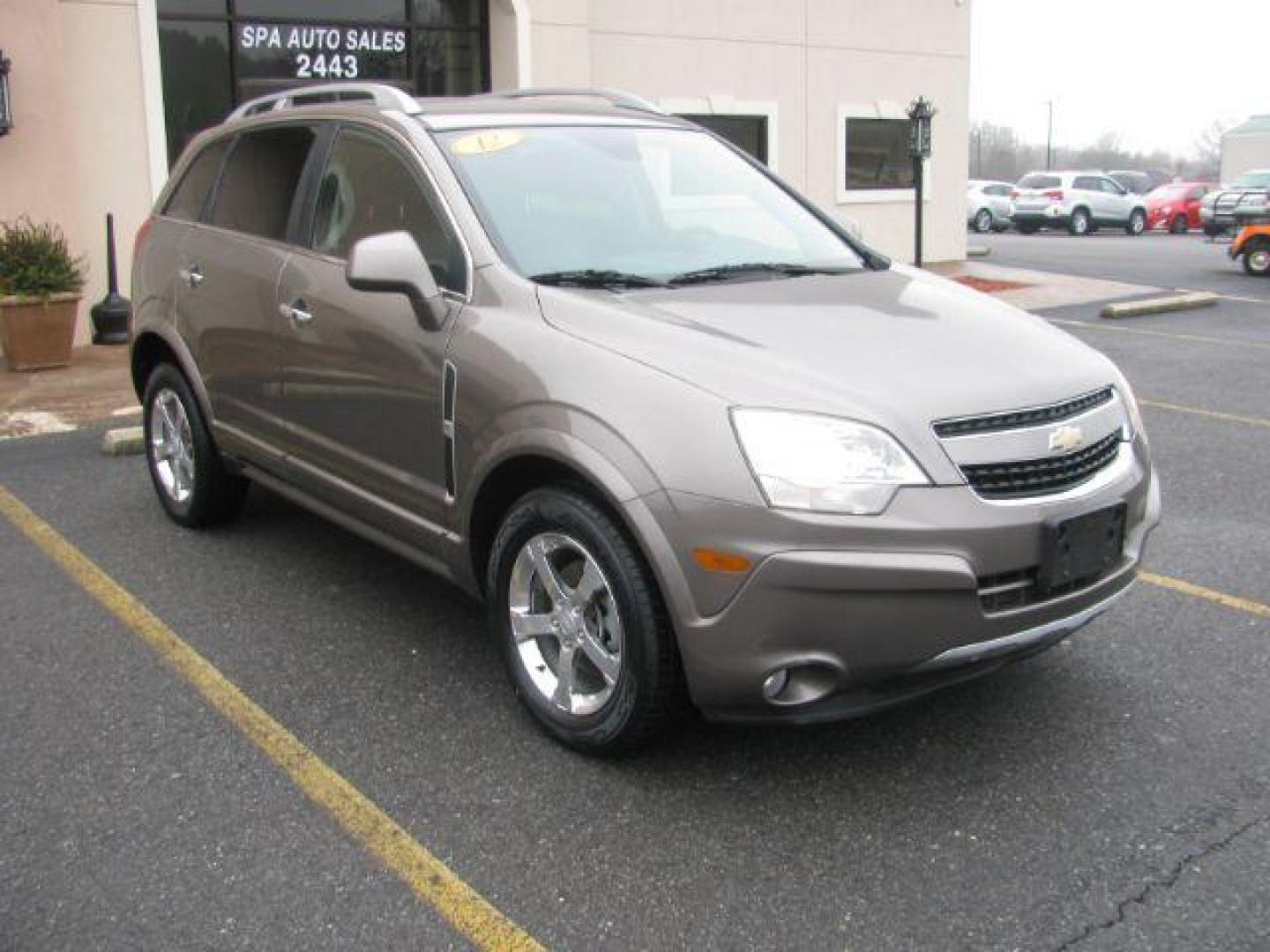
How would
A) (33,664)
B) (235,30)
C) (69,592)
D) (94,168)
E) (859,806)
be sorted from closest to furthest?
1. (859,806)
2. (33,664)
3. (69,592)
4. (94,168)
5. (235,30)

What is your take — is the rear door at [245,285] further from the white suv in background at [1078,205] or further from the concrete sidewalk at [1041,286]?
the white suv in background at [1078,205]

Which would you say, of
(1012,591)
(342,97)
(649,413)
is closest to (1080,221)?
(342,97)

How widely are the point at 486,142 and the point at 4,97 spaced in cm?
754

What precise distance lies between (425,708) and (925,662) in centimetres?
163

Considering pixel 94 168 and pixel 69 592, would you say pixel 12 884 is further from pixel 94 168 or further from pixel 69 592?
pixel 94 168

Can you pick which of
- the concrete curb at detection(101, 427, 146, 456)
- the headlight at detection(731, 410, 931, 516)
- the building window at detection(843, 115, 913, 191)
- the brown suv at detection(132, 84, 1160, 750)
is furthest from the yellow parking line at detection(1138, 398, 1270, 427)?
the building window at detection(843, 115, 913, 191)

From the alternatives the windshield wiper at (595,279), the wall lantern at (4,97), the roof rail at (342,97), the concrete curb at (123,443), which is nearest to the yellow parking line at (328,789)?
the windshield wiper at (595,279)

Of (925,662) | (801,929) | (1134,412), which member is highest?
(1134,412)

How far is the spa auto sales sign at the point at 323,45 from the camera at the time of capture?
493 inches

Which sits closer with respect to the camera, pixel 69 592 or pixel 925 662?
pixel 925 662

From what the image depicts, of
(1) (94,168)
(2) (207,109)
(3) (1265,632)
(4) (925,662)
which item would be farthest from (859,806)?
(2) (207,109)

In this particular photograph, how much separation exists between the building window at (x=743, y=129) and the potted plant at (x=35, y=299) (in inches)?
324

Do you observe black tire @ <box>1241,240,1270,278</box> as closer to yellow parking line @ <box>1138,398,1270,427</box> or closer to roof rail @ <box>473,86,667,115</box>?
yellow parking line @ <box>1138,398,1270,427</box>

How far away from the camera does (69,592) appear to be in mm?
5082
